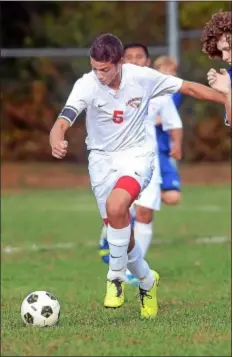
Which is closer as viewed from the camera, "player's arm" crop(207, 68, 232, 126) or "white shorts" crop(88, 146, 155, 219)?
"player's arm" crop(207, 68, 232, 126)

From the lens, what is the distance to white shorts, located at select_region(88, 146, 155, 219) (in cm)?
767

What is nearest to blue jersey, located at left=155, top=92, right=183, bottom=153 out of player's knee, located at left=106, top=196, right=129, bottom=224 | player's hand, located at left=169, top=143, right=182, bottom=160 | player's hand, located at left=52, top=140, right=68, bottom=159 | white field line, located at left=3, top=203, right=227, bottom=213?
player's hand, located at left=169, top=143, right=182, bottom=160

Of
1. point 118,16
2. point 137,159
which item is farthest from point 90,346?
point 118,16

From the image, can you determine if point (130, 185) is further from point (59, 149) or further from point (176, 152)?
point (176, 152)

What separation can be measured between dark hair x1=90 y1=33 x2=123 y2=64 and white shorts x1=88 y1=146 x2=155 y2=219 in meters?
0.71

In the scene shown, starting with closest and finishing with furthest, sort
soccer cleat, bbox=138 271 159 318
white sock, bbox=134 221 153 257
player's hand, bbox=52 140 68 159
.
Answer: player's hand, bbox=52 140 68 159
soccer cleat, bbox=138 271 159 318
white sock, bbox=134 221 153 257

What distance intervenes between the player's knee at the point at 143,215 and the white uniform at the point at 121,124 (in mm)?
2499

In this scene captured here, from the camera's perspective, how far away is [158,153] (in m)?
11.3

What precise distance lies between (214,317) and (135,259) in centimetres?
75

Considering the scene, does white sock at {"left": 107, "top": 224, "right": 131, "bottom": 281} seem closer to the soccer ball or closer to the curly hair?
the soccer ball

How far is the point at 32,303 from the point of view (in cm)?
695

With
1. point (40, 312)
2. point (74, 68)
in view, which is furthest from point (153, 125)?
point (74, 68)

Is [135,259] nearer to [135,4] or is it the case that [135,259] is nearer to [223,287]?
[223,287]

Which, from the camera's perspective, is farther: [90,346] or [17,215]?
[17,215]
